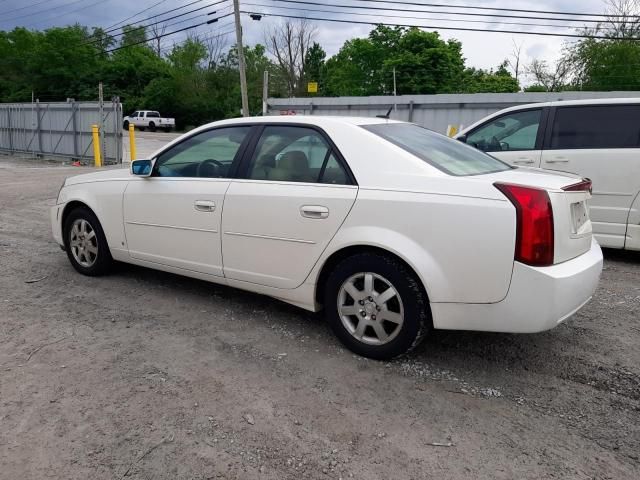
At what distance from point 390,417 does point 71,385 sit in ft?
5.86

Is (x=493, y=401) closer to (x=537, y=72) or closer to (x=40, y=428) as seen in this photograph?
(x=40, y=428)

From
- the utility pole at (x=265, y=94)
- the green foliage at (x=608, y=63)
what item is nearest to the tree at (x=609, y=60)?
the green foliage at (x=608, y=63)

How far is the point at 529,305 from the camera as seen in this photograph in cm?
277

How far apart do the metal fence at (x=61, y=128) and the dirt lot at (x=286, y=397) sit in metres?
14.6

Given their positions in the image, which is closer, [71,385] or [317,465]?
[317,465]

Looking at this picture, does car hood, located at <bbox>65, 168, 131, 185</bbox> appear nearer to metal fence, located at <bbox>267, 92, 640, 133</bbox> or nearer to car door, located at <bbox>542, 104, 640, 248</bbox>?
car door, located at <bbox>542, 104, 640, 248</bbox>

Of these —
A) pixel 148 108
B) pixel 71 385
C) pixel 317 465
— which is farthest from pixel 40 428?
pixel 148 108

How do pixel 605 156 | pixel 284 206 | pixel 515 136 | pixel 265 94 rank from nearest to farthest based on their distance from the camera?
pixel 284 206
pixel 605 156
pixel 515 136
pixel 265 94

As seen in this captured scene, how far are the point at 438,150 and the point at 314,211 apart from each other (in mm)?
965

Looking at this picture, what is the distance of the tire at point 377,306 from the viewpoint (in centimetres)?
304

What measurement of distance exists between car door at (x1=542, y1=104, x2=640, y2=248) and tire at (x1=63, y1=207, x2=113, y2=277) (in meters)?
4.85

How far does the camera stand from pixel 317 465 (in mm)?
2297

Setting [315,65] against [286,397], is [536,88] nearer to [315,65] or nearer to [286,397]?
[315,65]

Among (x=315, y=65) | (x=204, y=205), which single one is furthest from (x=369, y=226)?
(x=315, y=65)
